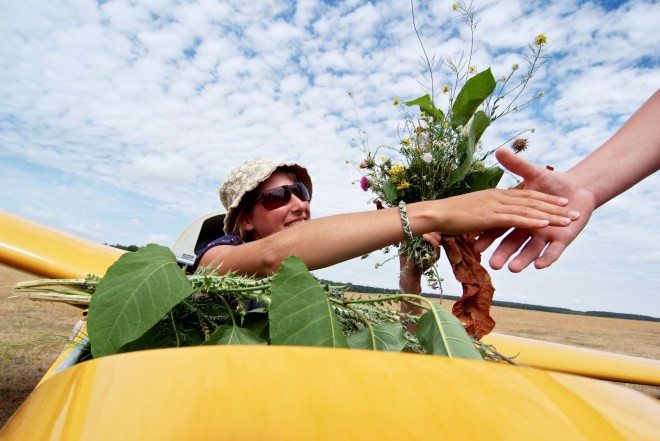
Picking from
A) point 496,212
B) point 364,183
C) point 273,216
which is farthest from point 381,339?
point 364,183

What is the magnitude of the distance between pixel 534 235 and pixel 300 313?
1.54 metres

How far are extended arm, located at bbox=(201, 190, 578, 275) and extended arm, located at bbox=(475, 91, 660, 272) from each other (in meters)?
0.31

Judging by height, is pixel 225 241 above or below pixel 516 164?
below

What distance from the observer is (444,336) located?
71cm

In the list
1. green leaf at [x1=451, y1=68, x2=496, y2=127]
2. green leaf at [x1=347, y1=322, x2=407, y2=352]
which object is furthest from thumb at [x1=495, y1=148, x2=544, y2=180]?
green leaf at [x1=347, y1=322, x2=407, y2=352]

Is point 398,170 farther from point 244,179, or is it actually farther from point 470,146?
point 244,179

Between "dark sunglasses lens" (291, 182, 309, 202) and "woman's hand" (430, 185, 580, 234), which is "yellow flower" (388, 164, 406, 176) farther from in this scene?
"woman's hand" (430, 185, 580, 234)

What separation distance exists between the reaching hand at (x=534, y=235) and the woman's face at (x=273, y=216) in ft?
3.66

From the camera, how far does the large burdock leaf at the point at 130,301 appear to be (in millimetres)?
686

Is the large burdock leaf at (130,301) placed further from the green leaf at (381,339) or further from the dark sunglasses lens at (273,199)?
the dark sunglasses lens at (273,199)

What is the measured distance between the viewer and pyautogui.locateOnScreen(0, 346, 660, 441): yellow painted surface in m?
0.43

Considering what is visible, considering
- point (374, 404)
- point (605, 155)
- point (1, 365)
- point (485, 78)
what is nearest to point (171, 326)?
point (1, 365)

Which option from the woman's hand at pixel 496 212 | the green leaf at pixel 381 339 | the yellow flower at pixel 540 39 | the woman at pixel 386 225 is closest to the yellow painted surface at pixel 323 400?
the green leaf at pixel 381 339

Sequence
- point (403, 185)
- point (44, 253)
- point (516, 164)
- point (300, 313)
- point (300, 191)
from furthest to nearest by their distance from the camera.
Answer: point (44, 253)
point (300, 191)
point (403, 185)
point (516, 164)
point (300, 313)
